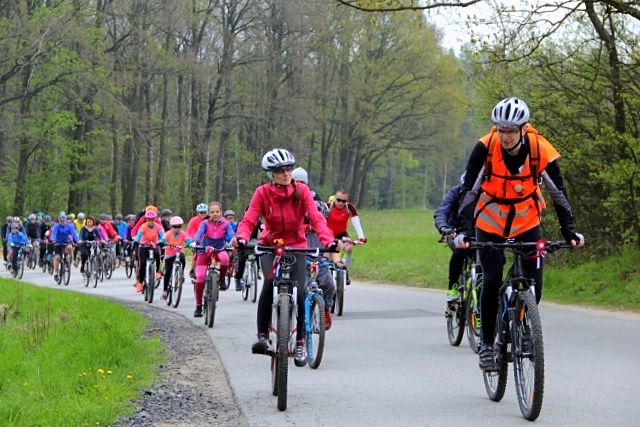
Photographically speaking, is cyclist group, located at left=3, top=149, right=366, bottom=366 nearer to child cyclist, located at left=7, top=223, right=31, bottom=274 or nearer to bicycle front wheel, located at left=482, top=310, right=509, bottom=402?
child cyclist, located at left=7, top=223, right=31, bottom=274

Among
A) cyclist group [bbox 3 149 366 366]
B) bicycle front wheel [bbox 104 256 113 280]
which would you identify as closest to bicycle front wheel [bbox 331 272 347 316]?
cyclist group [bbox 3 149 366 366]

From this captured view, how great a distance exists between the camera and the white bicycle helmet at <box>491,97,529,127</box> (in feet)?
22.6

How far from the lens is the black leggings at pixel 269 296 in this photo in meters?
8.41

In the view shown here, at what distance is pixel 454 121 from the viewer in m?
59.6

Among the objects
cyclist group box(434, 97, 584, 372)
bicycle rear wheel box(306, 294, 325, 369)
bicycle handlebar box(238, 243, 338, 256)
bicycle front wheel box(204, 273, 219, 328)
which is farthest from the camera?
bicycle front wheel box(204, 273, 219, 328)

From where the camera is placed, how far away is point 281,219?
28.4ft

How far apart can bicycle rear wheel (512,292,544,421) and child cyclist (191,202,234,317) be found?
8776mm

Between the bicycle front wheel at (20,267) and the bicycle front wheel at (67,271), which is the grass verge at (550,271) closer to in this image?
the bicycle front wheel at (67,271)

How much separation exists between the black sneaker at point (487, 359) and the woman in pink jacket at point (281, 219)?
1.47 m

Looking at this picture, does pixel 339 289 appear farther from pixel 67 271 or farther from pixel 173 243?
pixel 67 271

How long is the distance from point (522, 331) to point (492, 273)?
2.10 feet

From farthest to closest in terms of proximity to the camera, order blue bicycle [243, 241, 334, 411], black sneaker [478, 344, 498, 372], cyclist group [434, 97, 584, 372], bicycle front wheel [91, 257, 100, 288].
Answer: bicycle front wheel [91, 257, 100, 288]
blue bicycle [243, 241, 334, 411]
black sneaker [478, 344, 498, 372]
cyclist group [434, 97, 584, 372]

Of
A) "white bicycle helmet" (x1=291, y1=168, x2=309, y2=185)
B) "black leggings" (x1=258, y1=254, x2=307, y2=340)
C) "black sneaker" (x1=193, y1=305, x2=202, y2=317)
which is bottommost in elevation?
"black sneaker" (x1=193, y1=305, x2=202, y2=317)

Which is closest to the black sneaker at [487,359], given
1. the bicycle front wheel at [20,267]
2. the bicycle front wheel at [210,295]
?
the bicycle front wheel at [210,295]
